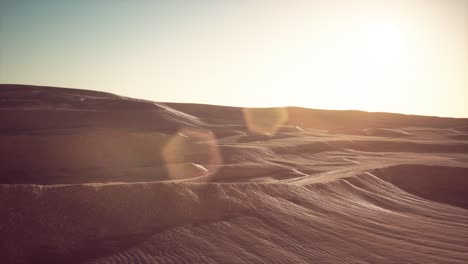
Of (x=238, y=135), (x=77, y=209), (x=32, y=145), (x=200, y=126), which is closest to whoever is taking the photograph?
(x=77, y=209)

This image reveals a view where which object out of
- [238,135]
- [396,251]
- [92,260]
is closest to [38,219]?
[92,260]

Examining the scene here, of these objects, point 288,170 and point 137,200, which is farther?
point 288,170

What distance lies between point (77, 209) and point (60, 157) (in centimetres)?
1279

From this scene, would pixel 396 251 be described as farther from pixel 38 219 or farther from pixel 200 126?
pixel 200 126

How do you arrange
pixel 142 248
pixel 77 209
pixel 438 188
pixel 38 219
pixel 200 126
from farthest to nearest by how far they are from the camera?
pixel 200 126, pixel 438 188, pixel 77 209, pixel 38 219, pixel 142 248

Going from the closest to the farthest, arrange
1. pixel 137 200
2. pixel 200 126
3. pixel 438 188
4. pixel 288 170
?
pixel 137 200, pixel 438 188, pixel 288 170, pixel 200 126

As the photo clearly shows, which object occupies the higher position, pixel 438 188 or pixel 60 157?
pixel 438 188

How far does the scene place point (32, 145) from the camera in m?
18.1

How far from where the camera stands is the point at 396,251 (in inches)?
246

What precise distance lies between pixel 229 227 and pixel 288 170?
1000 centimetres

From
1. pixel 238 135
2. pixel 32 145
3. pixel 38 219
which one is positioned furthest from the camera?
pixel 238 135

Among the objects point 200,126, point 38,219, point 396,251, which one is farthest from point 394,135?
point 38,219

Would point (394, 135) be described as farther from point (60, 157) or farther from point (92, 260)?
point (92, 260)

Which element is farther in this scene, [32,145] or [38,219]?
[32,145]
